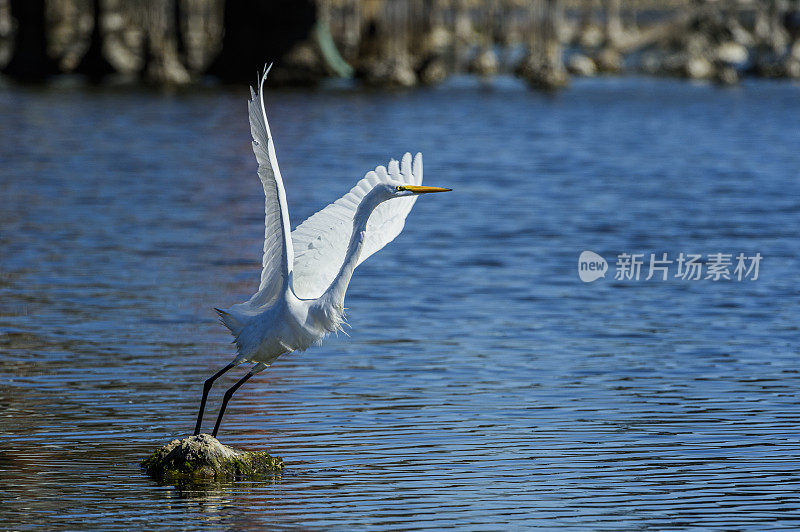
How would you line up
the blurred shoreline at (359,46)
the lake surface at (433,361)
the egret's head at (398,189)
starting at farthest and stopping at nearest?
the blurred shoreline at (359,46)
the egret's head at (398,189)
the lake surface at (433,361)

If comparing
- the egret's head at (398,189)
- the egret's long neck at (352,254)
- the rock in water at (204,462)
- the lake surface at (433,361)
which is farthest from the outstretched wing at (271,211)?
the lake surface at (433,361)

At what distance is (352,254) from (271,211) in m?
0.68

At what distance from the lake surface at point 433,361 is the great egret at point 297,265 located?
0.96 m

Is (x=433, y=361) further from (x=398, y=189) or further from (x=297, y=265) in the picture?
(x=398, y=189)

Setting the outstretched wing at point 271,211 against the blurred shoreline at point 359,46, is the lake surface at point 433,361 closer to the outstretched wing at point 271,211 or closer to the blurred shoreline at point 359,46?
the outstretched wing at point 271,211

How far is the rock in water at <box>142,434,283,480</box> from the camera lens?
32.7 feet

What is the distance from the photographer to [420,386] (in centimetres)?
1304

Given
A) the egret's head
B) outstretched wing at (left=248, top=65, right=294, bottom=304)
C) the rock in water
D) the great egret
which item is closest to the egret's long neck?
the great egret

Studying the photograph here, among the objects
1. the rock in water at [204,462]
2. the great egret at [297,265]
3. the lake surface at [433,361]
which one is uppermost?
the great egret at [297,265]

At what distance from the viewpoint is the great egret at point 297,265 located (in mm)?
9898

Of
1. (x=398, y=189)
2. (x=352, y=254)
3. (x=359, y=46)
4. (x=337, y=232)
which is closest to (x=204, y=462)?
(x=352, y=254)

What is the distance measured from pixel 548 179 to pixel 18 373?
21630 millimetres

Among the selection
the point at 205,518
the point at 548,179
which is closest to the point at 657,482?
the point at 205,518

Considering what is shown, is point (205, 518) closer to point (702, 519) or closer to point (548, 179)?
point (702, 519)
